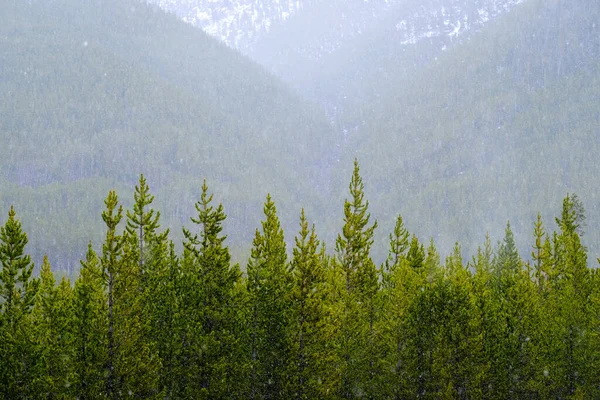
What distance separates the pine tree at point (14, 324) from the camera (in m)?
27.8

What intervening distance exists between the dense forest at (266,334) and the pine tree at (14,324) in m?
0.07

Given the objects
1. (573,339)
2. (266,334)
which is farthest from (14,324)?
(573,339)

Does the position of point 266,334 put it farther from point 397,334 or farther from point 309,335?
point 397,334

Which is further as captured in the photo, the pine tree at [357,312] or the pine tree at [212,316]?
the pine tree at [357,312]

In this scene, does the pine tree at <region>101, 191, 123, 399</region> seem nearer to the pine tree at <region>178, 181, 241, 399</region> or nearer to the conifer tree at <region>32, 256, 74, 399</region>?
the conifer tree at <region>32, 256, 74, 399</region>

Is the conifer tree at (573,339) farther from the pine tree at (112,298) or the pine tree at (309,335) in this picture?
the pine tree at (112,298)

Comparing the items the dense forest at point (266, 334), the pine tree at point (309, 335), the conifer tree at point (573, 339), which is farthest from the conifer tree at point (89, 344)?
the conifer tree at point (573, 339)

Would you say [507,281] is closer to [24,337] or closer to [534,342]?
[534,342]

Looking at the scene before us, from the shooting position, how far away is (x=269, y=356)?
3262 centimetres

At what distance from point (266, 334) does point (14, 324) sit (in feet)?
41.8

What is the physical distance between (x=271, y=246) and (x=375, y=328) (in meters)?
9.04

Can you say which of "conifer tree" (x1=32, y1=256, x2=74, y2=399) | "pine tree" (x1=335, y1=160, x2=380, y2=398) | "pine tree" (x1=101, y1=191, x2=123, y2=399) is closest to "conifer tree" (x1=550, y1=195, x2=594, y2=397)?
"pine tree" (x1=335, y1=160, x2=380, y2=398)

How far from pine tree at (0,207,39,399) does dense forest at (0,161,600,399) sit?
0.07m

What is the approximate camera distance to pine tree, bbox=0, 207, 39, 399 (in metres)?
27.8
